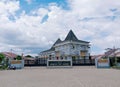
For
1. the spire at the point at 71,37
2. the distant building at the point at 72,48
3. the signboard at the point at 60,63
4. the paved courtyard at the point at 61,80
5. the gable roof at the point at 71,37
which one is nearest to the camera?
the paved courtyard at the point at 61,80

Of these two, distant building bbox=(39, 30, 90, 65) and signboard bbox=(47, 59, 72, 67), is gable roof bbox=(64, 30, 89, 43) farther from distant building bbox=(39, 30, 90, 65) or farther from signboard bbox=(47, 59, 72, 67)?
signboard bbox=(47, 59, 72, 67)

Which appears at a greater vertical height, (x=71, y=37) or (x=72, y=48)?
(x=71, y=37)

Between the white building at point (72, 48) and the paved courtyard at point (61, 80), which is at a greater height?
the white building at point (72, 48)

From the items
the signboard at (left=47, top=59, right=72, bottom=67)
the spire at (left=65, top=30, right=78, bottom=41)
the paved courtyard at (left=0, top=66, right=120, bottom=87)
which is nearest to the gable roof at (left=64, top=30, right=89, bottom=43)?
the spire at (left=65, top=30, right=78, bottom=41)

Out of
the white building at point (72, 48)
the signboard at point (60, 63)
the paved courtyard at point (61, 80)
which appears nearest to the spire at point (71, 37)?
the white building at point (72, 48)

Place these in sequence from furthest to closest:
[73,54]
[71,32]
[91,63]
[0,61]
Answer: [71,32], [73,54], [91,63], [0,61]

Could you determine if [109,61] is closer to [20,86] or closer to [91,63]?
[91,63]

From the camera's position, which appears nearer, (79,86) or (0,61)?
(79,86)

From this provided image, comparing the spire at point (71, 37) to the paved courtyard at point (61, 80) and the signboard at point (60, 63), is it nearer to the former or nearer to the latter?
the signboard at point (60, 63)

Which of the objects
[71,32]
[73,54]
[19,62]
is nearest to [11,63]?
[19,62]

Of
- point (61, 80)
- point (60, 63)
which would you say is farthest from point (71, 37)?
point (61, 80)

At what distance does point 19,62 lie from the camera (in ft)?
125

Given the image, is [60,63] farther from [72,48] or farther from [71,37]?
[71,37]

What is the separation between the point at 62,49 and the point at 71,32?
5919mm
